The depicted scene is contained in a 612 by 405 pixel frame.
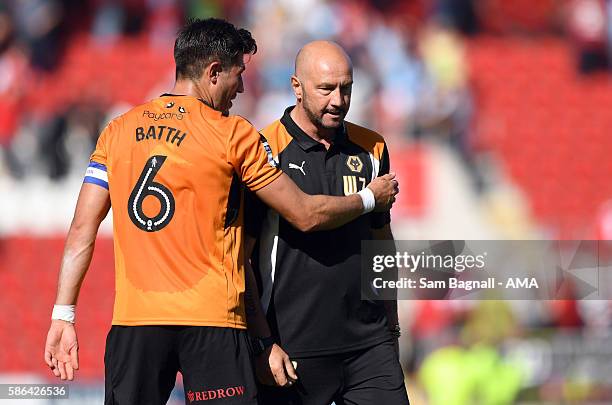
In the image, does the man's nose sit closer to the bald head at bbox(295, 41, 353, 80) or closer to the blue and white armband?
the bald head at bbox(295, 41, 353, 80)

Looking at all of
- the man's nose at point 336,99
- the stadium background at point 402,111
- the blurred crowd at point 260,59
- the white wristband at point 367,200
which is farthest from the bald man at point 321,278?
the blurred crowd at point 260,59

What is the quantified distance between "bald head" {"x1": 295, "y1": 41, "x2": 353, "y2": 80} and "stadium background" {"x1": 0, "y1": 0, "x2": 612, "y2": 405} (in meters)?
5.68

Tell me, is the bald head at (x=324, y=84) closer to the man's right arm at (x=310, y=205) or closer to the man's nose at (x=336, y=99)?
the man's nose at (x=336, y=99)

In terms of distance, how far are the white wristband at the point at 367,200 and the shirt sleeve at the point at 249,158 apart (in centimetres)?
42

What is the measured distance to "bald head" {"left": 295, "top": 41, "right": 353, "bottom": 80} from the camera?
12.4 ft

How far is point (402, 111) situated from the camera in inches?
418

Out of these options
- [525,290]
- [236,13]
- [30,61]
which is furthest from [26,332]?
[525,290]

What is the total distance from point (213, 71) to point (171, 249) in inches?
25.9

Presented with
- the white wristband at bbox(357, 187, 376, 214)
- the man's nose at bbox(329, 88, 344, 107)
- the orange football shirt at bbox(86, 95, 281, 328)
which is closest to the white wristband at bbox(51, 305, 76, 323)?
the orange football shirt at bbox(86, 95, 281, 328)

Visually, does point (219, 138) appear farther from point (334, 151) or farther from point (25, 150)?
point (25, 150)

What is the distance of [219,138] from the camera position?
3.25 metres

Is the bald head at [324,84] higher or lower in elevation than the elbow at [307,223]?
higher

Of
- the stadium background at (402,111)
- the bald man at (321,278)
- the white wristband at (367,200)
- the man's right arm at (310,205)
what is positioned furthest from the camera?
the stadium background at (402,111)

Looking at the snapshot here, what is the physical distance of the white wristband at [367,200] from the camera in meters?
3.62
